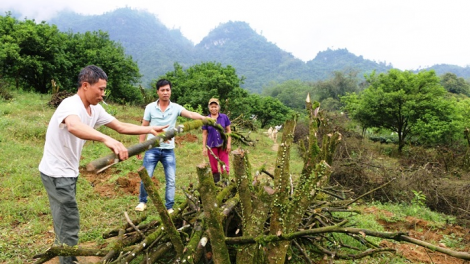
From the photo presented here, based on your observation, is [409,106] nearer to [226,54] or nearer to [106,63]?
[106,63]

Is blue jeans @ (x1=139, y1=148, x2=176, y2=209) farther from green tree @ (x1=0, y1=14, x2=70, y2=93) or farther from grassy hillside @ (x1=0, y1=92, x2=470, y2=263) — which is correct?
green tree @ (x1=0, y1=14, x2=70, y2=93)

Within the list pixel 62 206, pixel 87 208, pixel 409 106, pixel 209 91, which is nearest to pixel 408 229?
pixel 62 206

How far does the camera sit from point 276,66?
449ft

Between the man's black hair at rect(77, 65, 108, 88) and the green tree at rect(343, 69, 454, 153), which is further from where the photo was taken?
the green tree at rect(343, 69, 454, 153)

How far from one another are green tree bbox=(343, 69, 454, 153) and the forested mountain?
83816 millimetres

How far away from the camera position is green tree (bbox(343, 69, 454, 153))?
1270 cm

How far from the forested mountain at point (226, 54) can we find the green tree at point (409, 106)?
83.8 metres

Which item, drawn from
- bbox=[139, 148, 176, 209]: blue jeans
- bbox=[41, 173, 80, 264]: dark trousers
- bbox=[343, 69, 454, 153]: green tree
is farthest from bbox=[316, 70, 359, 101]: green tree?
bbox=[41, 173, 80, 264]: dark trousers

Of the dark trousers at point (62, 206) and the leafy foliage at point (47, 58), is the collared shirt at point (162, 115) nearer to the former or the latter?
the dark trousers at point (62, 206)

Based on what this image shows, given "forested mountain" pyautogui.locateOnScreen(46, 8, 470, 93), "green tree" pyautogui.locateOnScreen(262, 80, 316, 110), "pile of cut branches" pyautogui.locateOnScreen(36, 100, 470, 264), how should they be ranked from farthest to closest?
"forested mountain" pyautogui.locateOnScreen(46, 8, 470, 93) < "green tree" pyautogui.locateOnScreen(262, 80, 316, 110) < "pile of cut branches" pyautogui.locateOnScreen(36, 100, 470, 264)

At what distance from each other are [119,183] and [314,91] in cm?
5621

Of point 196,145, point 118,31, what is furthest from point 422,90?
point 118,31

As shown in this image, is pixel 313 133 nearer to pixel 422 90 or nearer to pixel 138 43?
pixel 422 90

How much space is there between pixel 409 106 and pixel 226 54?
153m
